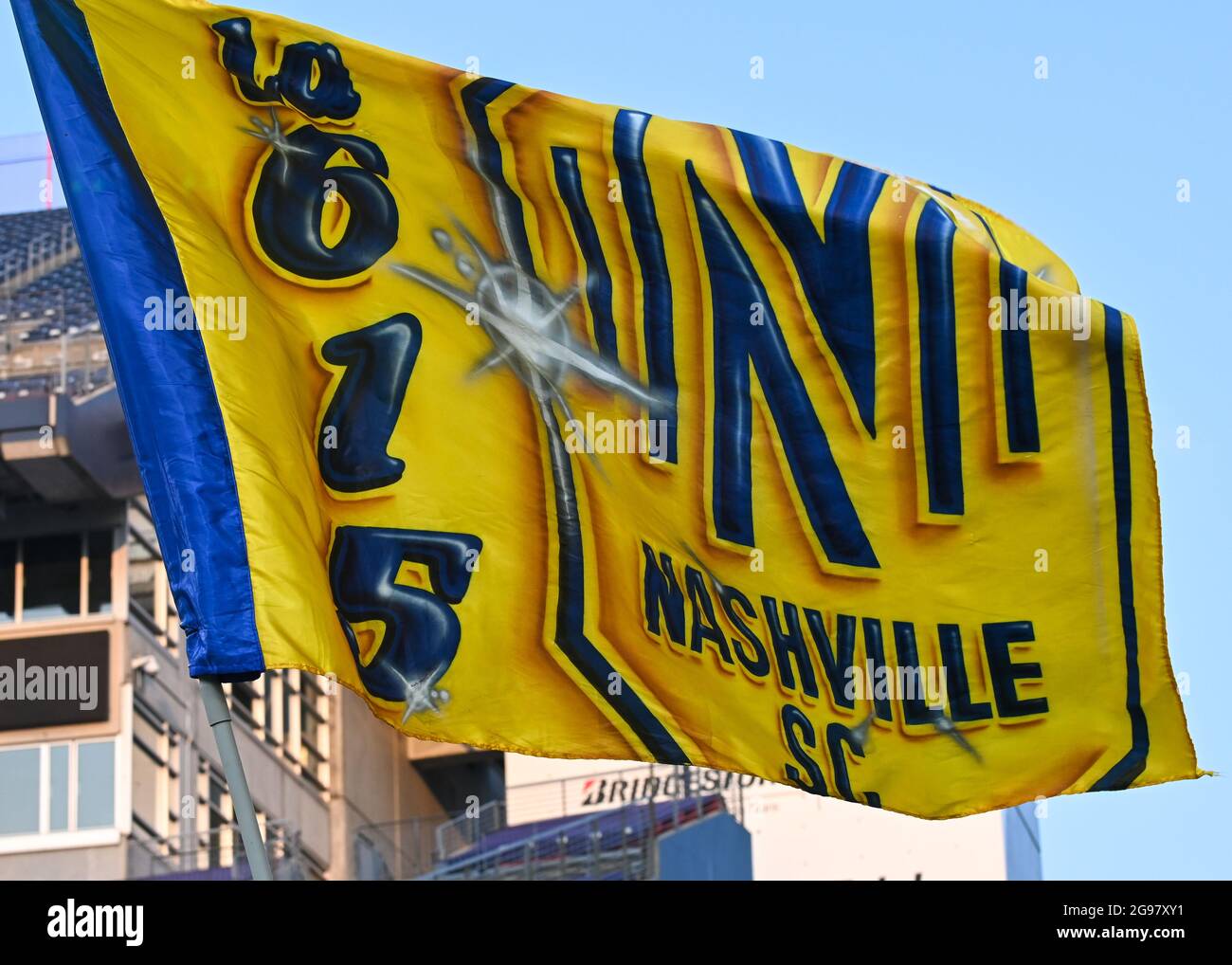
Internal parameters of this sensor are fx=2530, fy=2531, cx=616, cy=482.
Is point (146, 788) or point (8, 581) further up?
point (8, 581)

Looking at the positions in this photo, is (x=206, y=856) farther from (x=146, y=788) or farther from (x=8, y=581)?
(x=8, y=581)

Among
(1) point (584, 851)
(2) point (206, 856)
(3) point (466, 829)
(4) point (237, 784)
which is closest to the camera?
(4) point (237, 784)

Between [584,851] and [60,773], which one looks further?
[584,851]

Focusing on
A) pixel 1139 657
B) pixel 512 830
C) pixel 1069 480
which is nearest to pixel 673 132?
pixel 1069 480

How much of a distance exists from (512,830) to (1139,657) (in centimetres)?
3535

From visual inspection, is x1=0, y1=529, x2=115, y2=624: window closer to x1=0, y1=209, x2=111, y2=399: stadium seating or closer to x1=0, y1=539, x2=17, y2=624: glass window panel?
x1=0, y1=539, x2=17, y2=624: glass window panel

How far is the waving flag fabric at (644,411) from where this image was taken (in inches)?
529

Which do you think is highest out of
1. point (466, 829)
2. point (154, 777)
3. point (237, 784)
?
point (154, 777)

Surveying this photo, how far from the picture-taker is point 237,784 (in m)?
11.1

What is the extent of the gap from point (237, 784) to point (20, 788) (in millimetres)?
32581

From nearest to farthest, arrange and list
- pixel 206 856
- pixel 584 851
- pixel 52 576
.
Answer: pixel 584 851 < pixel 206 856 < pixel 52 576

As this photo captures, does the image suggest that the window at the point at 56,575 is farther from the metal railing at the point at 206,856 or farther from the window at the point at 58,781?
the metal railing at the point at 206,856

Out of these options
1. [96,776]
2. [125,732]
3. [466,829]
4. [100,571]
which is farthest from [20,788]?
[466,829]
